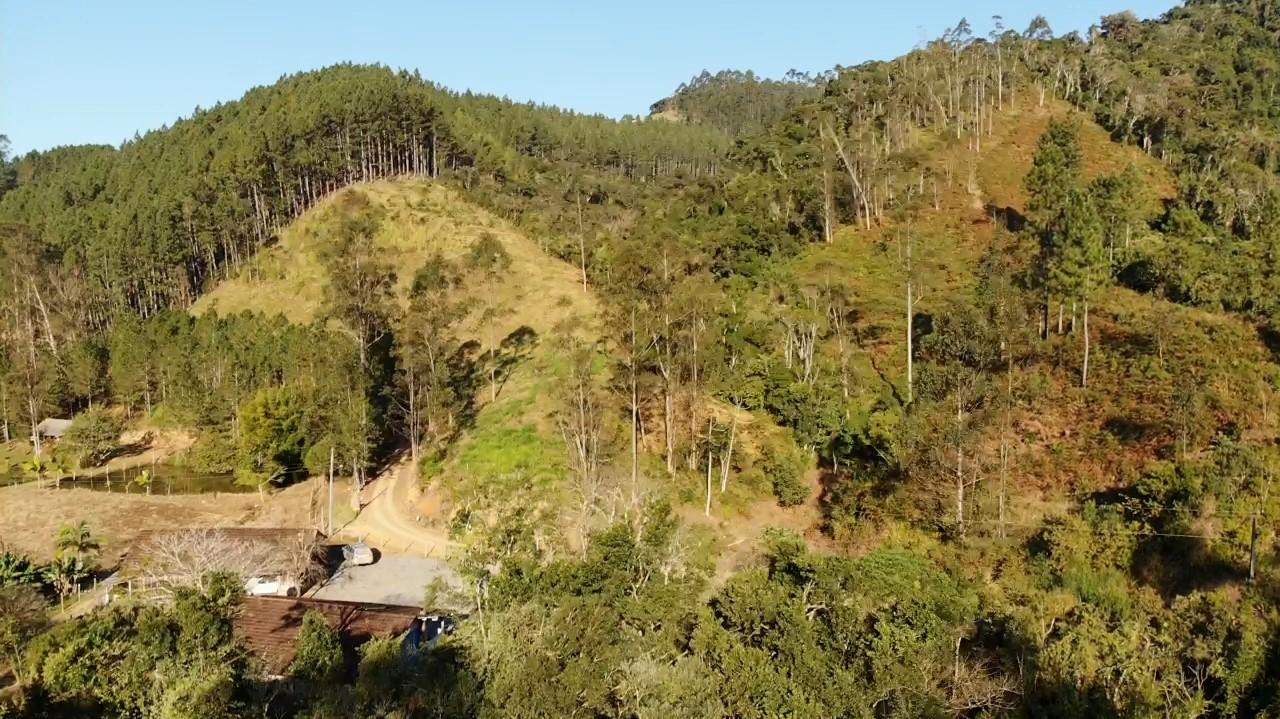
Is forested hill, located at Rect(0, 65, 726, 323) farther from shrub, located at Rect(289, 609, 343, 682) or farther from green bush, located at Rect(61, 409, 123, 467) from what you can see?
shrub, located at Rect(289, 609, 343, 682)

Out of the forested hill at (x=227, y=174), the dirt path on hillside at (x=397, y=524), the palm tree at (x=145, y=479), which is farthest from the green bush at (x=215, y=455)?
the forested hill at (x=227, y=174)

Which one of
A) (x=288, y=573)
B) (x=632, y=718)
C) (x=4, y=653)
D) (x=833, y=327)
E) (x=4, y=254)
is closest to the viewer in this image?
(x=632, y=718)

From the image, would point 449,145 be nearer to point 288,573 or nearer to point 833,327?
point 833,327

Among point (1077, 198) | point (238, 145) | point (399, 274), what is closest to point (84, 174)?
point (238, 145)

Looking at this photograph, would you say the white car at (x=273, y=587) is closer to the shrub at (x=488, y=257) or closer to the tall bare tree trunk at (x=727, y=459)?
the tall bare tree trunk at (x=727, y=459)

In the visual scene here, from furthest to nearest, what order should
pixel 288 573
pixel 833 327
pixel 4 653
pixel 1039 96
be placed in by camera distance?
pixel 1039 96
pixel 833 327
pixel 288 573
pixel 4 653
